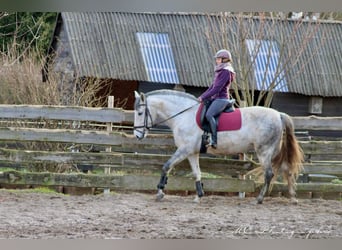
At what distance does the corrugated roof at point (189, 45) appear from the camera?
4.31 m

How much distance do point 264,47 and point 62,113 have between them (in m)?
1.85

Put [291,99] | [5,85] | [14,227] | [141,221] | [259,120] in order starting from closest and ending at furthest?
[14,227]
[141,221]
[259,120]
[5,85]
[291,99]

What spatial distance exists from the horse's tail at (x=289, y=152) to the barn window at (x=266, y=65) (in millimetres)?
543

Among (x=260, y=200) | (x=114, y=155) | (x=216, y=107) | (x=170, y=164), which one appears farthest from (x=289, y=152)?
(x=114, y=155)

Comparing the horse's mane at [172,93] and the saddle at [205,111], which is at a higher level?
the horse's mane at [172,93]

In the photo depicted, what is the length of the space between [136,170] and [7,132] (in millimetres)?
1081

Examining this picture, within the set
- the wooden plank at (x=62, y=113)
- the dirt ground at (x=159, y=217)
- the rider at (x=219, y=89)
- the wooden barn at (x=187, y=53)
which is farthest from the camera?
the wooden plank at (x=62, y=113)

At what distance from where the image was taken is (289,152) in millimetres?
4270

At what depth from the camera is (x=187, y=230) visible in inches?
131

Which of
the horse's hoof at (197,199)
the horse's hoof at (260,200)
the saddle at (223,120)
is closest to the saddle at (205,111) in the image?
the saddle at (223,120)

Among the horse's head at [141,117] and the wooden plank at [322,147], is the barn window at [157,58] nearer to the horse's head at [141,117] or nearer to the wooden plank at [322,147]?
the horse's head at [141,117]

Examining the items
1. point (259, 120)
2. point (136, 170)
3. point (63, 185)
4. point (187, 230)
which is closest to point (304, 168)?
point (259, 120)

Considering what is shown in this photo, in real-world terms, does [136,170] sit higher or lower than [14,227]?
higher

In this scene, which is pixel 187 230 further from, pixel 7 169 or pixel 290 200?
pixel 7 169
